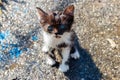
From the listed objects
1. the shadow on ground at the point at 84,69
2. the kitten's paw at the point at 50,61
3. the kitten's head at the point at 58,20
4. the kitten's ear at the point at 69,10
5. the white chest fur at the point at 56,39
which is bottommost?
the shadow on ground at the point at 84,69

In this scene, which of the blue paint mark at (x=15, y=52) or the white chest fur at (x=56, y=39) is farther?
the blue paint mark at (x=15, y=52)

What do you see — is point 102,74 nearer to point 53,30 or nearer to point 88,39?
point 88,39

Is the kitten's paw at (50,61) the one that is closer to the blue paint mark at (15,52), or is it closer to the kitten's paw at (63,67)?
the kitten's paw at (63,67)

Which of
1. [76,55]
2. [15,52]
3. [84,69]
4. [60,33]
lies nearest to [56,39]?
[60,33]

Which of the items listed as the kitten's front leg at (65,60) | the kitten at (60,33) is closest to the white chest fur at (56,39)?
the kitten at (60,33)

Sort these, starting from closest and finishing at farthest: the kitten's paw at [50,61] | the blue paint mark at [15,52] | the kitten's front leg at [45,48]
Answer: the kitten's front leg at [45,48]
the kitten's paw at [50,61]
the blue paint mark at [15,52]

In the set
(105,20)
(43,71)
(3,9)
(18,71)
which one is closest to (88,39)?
(105,20)

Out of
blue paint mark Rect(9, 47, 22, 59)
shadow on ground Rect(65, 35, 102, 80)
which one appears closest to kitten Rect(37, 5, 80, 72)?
shadow on ground Rect(65, 35, 102, 80)
